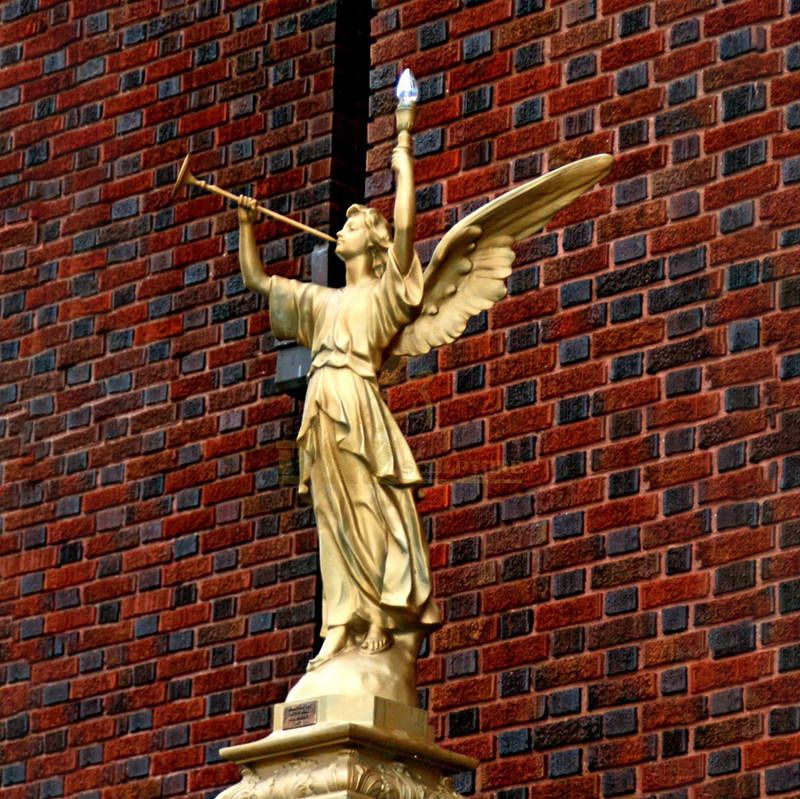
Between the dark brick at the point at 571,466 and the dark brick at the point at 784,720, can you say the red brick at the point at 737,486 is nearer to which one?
the dark brick at the point at 571,466

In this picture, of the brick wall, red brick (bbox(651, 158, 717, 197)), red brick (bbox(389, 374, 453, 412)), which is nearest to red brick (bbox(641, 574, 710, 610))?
the brick wall

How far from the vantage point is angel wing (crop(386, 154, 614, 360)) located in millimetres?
10086

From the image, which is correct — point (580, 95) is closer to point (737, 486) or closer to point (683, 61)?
point (683, 61)

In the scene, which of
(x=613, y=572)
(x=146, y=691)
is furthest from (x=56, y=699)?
(x=613, y=572)

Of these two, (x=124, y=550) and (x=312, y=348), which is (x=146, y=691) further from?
(x=312, y=348)

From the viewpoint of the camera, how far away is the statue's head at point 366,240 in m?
10.1

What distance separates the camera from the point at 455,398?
11336mm

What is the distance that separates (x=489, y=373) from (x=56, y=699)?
2.54 metres

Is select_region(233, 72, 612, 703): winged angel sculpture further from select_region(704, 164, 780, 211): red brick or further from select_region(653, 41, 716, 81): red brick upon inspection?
select_region(653, 41, 716, 81): red brick

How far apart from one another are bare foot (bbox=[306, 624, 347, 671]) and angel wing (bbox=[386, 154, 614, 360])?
3.36 feet

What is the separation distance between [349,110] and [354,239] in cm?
247

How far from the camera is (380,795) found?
30.2 feet

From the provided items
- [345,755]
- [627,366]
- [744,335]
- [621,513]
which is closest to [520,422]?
[627,366]

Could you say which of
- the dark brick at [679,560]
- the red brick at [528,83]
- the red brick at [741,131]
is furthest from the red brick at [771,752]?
the red brick at [528,83]
